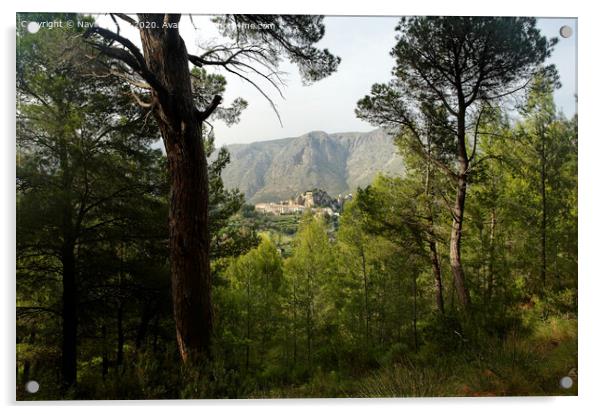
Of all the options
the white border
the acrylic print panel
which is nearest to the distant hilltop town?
the acrylic print panel

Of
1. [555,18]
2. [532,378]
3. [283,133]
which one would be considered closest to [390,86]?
[283,133]

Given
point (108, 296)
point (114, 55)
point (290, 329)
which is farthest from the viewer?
point (290, 329)

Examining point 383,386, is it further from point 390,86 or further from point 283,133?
point 390,86

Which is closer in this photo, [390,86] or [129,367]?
[129,367]

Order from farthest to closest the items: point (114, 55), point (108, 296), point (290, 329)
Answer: point (290, 329) < point (108, 296) < point (114, 55)

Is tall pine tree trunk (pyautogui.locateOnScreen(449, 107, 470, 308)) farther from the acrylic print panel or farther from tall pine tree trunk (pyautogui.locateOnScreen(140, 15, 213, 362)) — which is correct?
tall pine tree trunk (pyautogui.locateOnScreen(140, 15, 213, 362))

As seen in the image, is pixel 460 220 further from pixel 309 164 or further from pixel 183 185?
pixel 183 185
